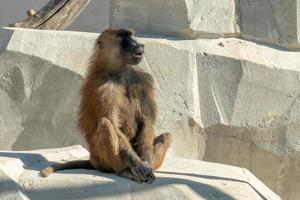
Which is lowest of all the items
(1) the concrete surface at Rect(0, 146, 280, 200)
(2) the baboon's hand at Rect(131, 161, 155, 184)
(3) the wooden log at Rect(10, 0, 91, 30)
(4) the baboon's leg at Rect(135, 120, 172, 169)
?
(1) the concrete surface at Rect(0, 146, 280, 200)

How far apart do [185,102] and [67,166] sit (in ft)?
7.63

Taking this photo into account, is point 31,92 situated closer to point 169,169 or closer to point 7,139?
point 7,139

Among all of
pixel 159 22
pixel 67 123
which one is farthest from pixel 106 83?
pixel 159 22

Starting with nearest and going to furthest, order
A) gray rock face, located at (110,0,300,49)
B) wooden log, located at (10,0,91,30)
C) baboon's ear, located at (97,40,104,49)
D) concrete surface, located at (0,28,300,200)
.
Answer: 1. baboon's ear, located at (97,40,104,49)
2. concrete surface, located at (0,28,300,200)
3. wooden log, located at (10,0,91,30)
4. gray rock face, located at (110,0,300,49)

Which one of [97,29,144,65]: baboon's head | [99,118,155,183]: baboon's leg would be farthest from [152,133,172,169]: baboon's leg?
[97,29,144,65]: baboon's head

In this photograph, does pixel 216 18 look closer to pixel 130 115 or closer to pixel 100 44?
pixel 100 44

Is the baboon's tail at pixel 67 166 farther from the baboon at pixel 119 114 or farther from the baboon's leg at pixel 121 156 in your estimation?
the baboon's leg at pixel 121 156

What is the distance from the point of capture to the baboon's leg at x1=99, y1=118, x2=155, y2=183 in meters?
5.38

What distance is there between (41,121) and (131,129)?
224 centimetres

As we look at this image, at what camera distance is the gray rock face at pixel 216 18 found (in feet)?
26.9

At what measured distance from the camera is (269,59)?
8133 millimetres

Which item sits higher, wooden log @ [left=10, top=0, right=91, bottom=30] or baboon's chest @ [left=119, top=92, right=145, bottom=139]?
wooden log @ [left=10, top=0, right=91, bottom=30]

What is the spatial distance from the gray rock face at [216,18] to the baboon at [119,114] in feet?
7.34

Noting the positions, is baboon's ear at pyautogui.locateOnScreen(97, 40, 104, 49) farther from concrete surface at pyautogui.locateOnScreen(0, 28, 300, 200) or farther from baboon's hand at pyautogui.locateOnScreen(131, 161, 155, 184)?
concrete surface at pyautogui.locateOnScreen(0, 28, 300, 200)
